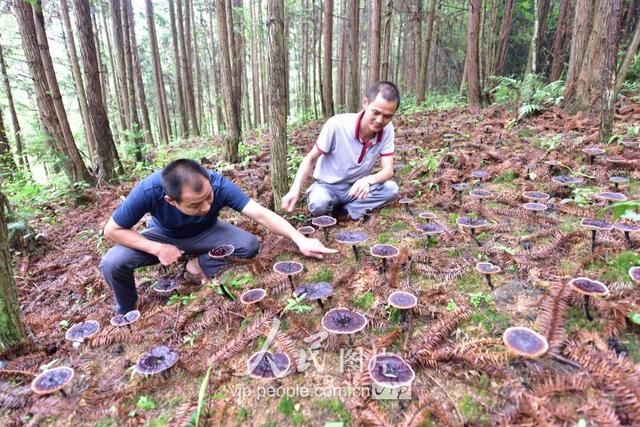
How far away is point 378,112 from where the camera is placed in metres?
4.45

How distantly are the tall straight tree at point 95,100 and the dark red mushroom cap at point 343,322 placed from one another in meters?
9.95

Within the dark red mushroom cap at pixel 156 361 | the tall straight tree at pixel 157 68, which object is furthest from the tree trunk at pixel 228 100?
the tall straight tree at pixel 157 68

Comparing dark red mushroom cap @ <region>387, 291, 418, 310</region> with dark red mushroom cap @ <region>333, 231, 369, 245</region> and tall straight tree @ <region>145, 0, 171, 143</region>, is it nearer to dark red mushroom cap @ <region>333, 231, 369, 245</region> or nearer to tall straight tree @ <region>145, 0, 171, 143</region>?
dark red mushroom cap @ <region>333, 231, 369, 245</region>

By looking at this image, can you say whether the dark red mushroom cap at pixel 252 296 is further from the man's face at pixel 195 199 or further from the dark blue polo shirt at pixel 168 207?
the dark blue polo shirt at pixel 168 207

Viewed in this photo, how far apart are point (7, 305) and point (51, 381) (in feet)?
3.02

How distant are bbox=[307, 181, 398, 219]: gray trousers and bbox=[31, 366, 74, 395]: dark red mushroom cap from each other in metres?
3.43

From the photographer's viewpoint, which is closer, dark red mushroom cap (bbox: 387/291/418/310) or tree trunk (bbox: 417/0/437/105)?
dark red mushroom cap (bbox: 387/291/418/310)

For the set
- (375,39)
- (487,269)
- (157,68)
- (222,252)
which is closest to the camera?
(487,269)

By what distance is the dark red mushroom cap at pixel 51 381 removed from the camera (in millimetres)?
2406

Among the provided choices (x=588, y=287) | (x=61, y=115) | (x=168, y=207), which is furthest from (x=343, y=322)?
(x=61, y=115)

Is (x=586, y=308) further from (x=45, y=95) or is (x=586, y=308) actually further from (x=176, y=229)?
(x=45, y=95)

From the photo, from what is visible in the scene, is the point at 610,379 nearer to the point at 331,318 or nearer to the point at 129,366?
the point at 331,318

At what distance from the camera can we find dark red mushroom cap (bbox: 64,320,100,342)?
3.09 m

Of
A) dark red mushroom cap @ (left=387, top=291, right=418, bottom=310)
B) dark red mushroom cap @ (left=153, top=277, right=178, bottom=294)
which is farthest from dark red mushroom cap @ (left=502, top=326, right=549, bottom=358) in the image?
dark red mushroom cap @ (left=153, top=277, right=178, bottom=294)
